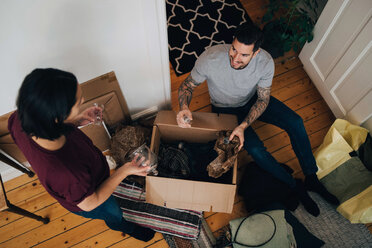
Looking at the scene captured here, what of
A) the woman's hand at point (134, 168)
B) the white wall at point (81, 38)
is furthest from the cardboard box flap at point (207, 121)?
the woman's hand at point (134, 168)

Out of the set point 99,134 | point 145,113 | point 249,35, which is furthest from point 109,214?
point 249,35

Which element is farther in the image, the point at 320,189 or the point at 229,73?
the point at 320,189

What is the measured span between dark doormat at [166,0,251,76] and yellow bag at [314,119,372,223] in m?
1.41

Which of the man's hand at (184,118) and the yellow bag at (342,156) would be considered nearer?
the man's hand at (184,118)

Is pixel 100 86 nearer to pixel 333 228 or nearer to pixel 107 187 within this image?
pixel 107 187

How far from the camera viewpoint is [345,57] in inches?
Answer: 81.1

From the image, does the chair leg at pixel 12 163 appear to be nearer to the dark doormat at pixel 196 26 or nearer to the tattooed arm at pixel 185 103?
the tattooed arm at pixel 185 103

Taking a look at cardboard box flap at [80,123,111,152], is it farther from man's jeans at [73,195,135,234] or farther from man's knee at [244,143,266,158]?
man's knee at [244,143,266,158]

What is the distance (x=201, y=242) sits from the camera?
1965mm

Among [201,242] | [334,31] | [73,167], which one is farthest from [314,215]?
[73,167]

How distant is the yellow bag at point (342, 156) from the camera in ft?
6.08

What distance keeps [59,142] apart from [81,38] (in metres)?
0.66

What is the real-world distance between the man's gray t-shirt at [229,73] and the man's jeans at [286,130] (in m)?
0.19

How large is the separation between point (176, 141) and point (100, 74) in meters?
0.74
